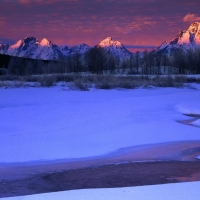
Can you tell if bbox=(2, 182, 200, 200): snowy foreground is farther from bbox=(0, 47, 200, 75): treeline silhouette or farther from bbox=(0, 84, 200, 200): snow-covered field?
bbox=(0, 47, 200, 75): treeline silhouette

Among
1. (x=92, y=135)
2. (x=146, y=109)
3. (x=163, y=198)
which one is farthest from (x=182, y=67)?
(x=163, y=198)

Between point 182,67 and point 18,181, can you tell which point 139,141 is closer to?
point 18,181

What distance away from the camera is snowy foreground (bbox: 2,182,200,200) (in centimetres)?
470

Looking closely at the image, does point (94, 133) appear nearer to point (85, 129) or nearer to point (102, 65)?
point (85, 129)

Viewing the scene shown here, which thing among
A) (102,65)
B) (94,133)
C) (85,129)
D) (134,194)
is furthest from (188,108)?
(102,65)

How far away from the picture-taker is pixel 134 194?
4863 millimetres

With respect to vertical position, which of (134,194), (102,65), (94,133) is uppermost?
(102,65)

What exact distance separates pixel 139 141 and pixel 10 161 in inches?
146

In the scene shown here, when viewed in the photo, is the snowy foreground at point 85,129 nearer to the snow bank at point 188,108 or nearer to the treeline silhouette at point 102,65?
the snow bank at point 188,108

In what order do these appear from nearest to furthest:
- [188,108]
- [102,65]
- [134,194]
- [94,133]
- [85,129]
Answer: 1. [134,194]
2. [94,133]
3. [85,129]
4. [188,108]
5. [102,65]

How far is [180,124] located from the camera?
12.4 m

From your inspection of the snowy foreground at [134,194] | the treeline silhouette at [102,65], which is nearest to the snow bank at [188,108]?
the snowy foreground at [134,194]

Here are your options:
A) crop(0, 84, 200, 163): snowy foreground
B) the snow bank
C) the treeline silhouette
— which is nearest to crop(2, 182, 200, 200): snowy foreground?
crop(0, 84, 200, 163): snowy foreground

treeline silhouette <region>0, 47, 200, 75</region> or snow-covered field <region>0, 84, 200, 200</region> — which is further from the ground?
treeline silhouette <region>0, 47, 200, 75</region>
